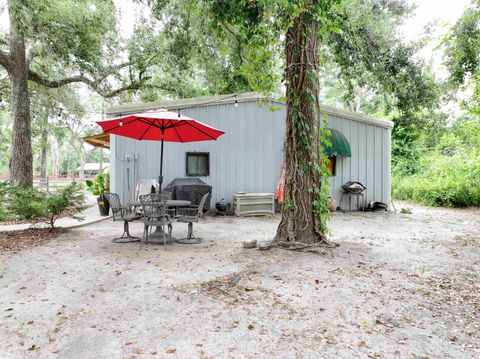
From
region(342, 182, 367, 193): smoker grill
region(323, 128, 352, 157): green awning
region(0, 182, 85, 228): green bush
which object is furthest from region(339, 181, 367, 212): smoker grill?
region(0, 182, 85, 228): green bush

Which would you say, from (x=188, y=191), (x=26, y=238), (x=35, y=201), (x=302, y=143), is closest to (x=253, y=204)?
(x=188, y=191)

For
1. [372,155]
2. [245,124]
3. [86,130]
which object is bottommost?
[372,155]

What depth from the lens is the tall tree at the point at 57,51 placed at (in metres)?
9.05

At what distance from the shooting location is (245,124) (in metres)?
9.72

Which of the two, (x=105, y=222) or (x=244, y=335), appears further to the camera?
(x=105, y=222)

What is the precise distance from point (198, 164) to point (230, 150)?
39.2 inches

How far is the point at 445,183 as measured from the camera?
Result: 1234 centimetres

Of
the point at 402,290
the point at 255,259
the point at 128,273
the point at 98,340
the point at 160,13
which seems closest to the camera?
the point at 98,340

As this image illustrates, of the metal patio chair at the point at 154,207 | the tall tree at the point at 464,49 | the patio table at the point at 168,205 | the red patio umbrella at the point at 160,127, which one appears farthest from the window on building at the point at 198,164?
the tall tree at the point at 464,49

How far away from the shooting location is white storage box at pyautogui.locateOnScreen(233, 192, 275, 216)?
9.23m

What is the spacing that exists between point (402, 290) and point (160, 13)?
30.6 feet

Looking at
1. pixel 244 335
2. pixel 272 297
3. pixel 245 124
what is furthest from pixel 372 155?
pixel 244 335

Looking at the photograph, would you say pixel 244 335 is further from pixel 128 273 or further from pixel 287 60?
pixel 287 60

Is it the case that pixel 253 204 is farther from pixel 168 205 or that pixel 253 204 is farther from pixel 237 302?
pixel 237 302
